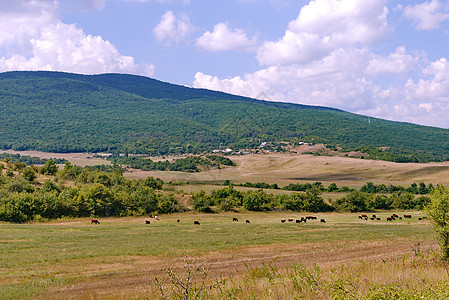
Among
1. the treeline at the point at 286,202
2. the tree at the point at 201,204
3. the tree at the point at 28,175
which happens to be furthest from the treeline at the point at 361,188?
the tree at the point at 28,175

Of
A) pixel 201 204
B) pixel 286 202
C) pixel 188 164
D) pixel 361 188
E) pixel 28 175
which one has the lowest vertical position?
pixel 201 204

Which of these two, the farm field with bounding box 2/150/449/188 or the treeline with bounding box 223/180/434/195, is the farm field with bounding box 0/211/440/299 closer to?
the treeline with bounding box 223/180/434/195

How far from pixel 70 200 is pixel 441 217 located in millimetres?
57699

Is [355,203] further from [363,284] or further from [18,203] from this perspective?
[363,284]

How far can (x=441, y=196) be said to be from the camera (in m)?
15.1

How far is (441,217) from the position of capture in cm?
1498

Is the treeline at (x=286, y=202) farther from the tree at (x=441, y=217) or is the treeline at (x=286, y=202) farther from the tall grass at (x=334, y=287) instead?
the tall grass at (x=334, y=287)

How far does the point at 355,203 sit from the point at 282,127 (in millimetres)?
120186

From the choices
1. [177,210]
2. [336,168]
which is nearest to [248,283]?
[177,210]

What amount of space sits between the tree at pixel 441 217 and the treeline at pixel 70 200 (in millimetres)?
54978

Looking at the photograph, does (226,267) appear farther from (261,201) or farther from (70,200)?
(261,201)

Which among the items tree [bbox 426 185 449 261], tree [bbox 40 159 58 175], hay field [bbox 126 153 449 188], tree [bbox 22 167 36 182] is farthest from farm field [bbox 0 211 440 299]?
hay field [bbox 126 153 449 188]

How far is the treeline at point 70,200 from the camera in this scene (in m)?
55.0

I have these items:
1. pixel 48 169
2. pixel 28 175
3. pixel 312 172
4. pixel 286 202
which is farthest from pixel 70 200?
pixel 312 172
